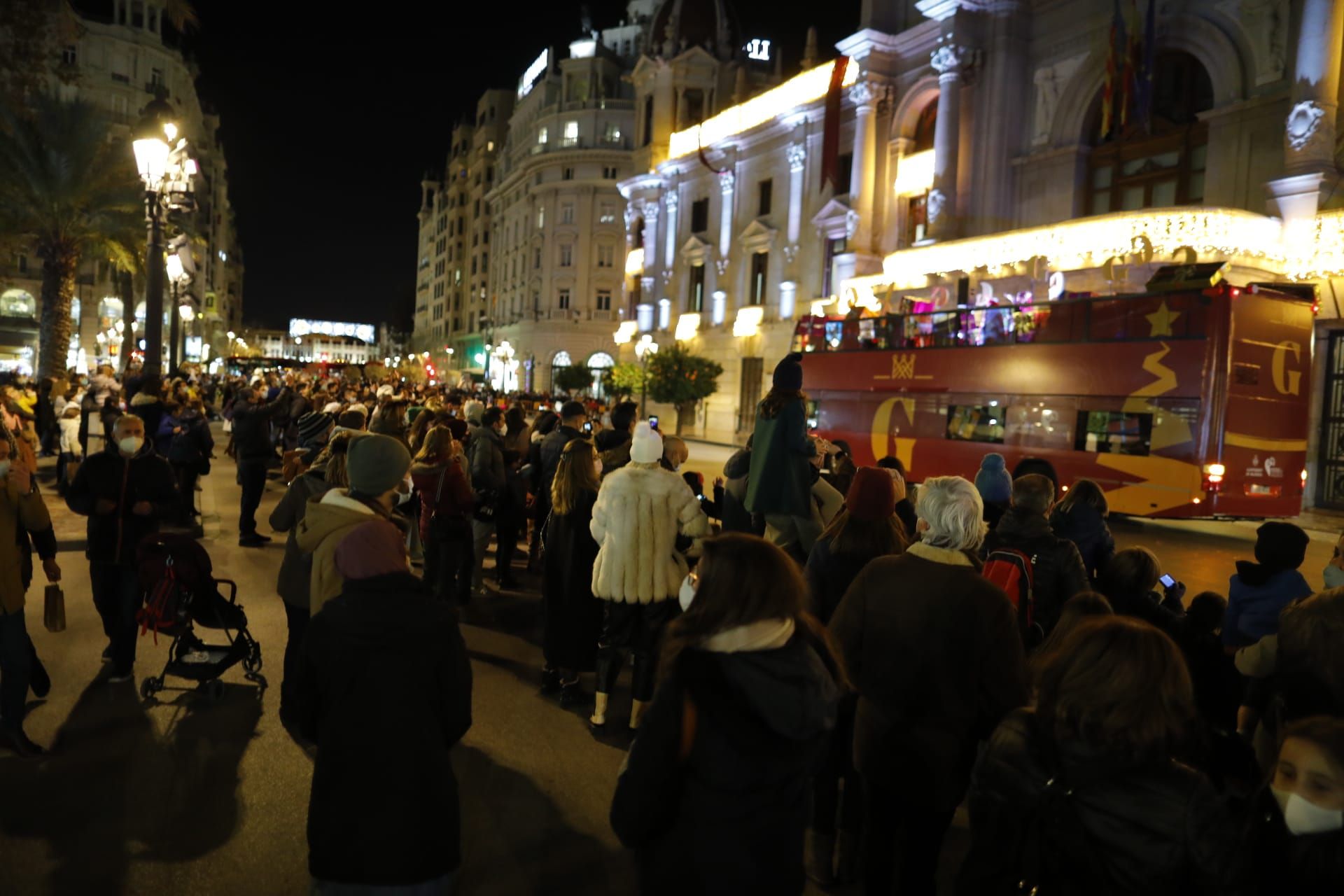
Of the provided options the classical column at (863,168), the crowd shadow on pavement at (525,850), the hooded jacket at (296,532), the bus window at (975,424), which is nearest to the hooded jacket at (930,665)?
the crowd shadow on pavement at (525,850)

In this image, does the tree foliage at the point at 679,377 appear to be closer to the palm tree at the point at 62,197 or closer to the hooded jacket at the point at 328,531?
the palm tree at the point at 62,197

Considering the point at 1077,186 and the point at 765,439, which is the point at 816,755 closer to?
the point at 765,439

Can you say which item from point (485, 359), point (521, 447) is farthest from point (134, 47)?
point (521, 447)

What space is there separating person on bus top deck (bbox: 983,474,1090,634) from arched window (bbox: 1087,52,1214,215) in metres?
20.7

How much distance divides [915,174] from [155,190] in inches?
948

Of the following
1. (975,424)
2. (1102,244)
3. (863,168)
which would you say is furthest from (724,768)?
(863,168)

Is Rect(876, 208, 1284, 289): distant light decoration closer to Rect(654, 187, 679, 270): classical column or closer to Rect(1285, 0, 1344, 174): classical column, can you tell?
Rect(1285, 0, 1344, 174): classical column

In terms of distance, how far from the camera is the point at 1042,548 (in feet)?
15.1

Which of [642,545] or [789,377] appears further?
[789,377]

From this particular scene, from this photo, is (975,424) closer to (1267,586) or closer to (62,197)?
(1267,586)

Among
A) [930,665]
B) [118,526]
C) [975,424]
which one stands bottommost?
[118,526]

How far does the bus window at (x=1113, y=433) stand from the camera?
46.9 ft

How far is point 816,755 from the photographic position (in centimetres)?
239

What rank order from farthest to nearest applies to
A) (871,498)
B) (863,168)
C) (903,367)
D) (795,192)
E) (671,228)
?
(671,228), (795,192), (863,168), (903,367), (871,498)
